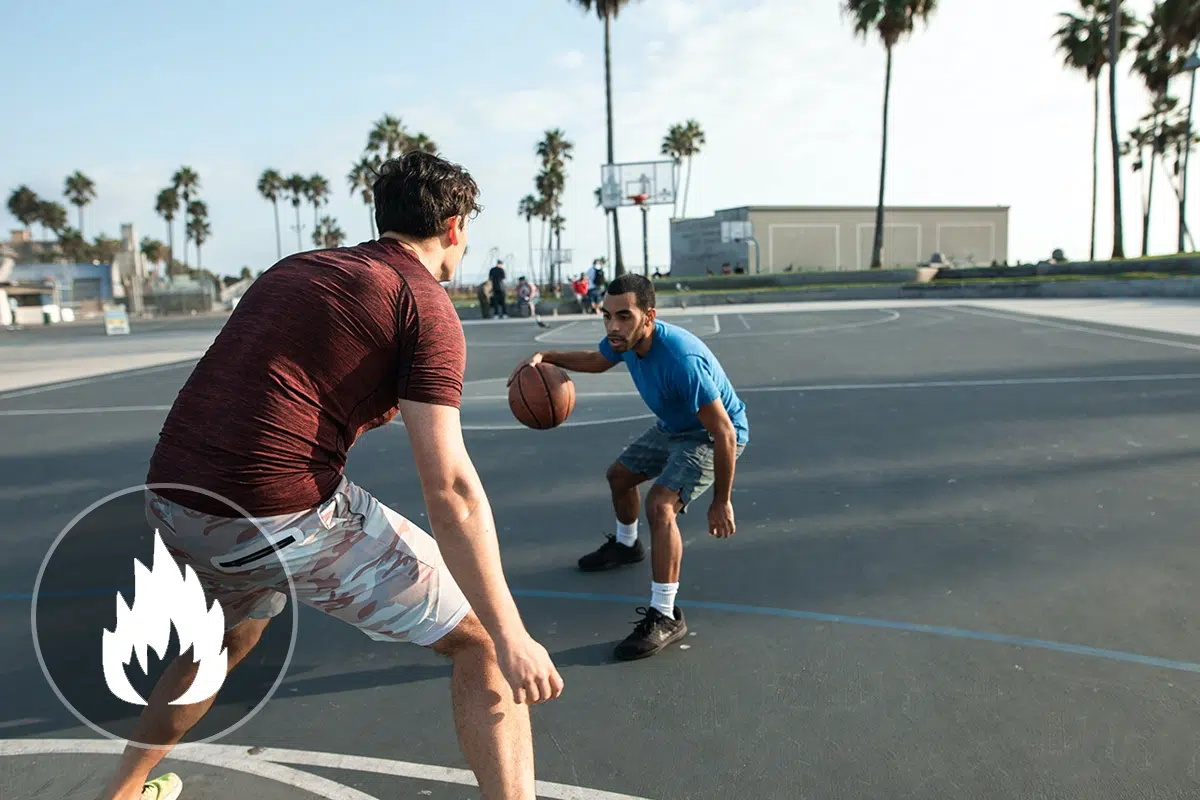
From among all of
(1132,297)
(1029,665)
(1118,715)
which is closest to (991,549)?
(1029,665)

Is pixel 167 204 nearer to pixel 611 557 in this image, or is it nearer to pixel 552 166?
pixel 552 166

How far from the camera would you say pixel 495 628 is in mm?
2068

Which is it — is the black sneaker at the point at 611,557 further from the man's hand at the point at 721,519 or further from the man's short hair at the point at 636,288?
the man's short hair at the point at 636,288

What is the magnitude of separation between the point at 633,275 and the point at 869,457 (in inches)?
161

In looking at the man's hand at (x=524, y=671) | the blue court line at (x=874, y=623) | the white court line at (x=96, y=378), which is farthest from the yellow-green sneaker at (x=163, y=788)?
the white court line at (x=96, y=378)

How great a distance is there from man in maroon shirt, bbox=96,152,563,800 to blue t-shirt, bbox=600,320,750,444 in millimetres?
1936

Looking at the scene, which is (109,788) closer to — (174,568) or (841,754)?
(174,568)

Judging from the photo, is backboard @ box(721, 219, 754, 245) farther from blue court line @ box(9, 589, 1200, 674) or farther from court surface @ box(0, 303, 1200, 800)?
blue court line @ box(9, 589, 1200, 674)

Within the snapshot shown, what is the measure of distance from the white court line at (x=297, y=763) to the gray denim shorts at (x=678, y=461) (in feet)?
5.66

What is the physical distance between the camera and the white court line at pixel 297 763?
2820mm

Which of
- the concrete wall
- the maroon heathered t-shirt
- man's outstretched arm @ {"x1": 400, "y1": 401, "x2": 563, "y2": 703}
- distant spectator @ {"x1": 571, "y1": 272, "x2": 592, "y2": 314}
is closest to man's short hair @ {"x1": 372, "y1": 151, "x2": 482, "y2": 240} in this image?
the maroon heathered t-shirt

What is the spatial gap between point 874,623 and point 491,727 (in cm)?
253

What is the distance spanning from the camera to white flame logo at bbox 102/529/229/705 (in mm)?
2379

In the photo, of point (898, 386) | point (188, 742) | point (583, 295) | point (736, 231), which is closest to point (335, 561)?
point (188, 742)
